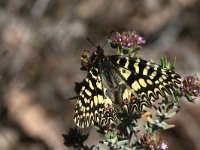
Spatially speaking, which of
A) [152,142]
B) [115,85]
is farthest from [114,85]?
[152,142]

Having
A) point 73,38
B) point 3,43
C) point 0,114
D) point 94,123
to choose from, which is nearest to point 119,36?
point 94,123

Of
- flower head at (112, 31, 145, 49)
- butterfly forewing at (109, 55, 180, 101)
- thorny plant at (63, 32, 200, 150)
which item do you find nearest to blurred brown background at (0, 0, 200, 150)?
thorny plant at (63, 32, 200, 150)

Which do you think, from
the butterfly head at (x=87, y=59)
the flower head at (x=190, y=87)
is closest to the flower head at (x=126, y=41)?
the butterfly head at (x=87, y=59)

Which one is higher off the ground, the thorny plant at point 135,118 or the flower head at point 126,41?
the flower head at point 126,41

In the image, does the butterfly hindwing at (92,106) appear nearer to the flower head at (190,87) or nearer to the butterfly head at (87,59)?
the butterfly head at (87,59)

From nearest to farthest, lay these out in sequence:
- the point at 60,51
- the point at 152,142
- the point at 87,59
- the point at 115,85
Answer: the point at 152,142 < the point at 87,59 < the point at 115,85 < the point at 60,51

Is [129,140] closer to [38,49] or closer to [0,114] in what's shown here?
[0,114]

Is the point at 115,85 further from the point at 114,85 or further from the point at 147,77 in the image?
the point at 147,77
